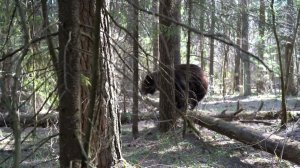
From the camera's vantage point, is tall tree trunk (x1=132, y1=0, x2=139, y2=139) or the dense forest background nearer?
the dense forest background

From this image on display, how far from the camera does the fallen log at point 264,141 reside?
5.75 m

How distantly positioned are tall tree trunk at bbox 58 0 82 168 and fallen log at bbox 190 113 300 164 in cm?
271

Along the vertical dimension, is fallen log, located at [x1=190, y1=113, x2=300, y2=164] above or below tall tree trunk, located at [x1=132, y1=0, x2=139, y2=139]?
below

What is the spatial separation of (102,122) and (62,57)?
198 cm

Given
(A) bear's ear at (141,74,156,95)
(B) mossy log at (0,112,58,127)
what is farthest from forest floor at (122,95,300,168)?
(B) mossy log at (0,112,58,127)

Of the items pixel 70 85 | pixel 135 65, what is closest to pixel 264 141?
pixel 135 65

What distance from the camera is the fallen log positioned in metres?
5.75

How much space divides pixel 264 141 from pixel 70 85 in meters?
4.95

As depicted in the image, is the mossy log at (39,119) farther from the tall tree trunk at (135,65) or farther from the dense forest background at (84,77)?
the tall tree trunk at (135,65)

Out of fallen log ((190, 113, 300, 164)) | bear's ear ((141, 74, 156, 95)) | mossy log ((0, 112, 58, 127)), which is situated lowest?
fallen log ((190, 113, 300, 164))

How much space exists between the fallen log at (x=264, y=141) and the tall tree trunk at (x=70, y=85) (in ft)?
8.89

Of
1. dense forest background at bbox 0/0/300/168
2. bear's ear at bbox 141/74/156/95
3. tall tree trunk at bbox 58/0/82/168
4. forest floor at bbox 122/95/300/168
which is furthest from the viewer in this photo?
forest floor at bbox 122/95/300/168

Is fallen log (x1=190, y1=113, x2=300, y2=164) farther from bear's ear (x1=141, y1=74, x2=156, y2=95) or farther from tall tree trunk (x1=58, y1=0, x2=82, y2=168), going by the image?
tall tree trunk (x1=58, y1=0, x2=82, y2=168)

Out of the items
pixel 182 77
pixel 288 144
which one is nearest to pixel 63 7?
pixel 288 144
